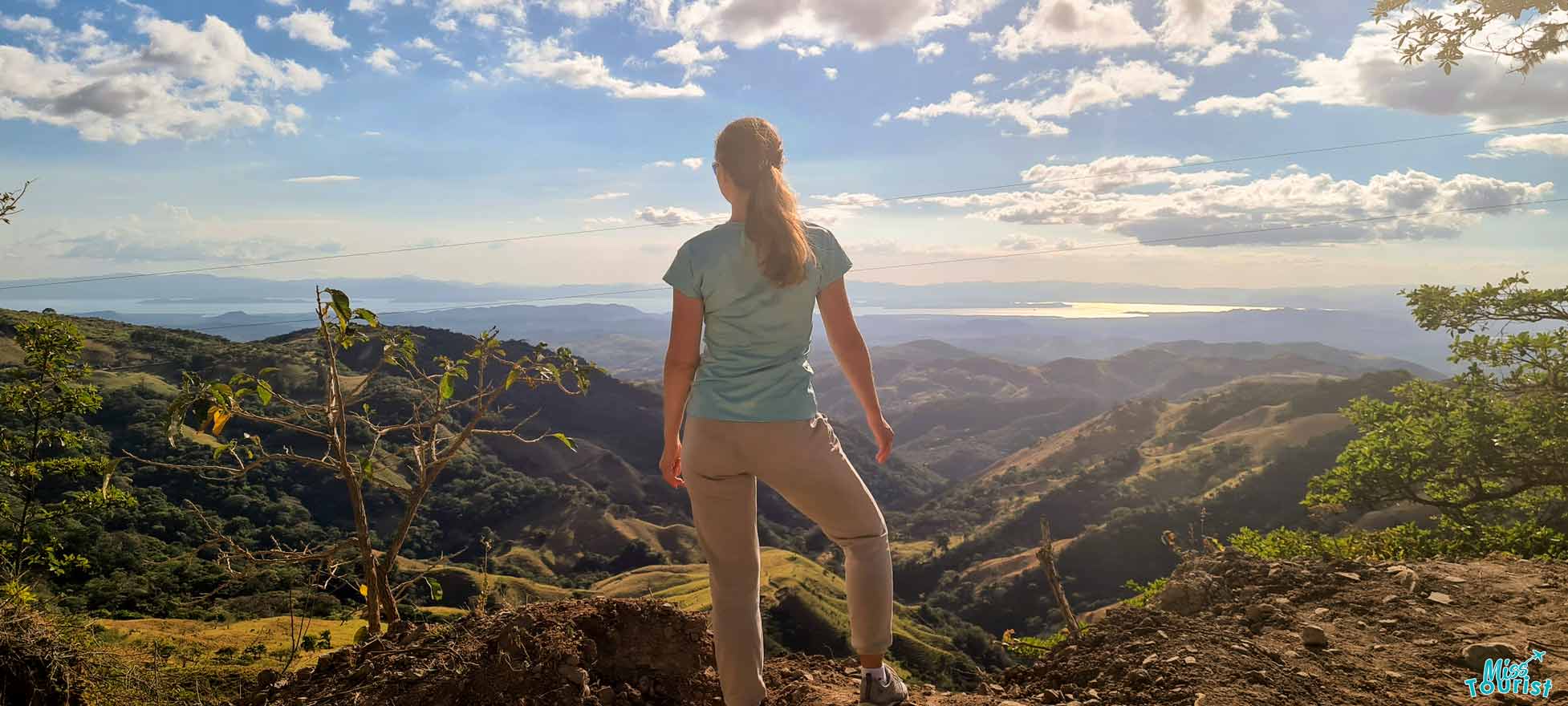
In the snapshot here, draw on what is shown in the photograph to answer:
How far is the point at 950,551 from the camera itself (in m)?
99.1

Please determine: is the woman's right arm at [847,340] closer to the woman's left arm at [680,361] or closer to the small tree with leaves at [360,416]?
the woman's left arm at [680,361]

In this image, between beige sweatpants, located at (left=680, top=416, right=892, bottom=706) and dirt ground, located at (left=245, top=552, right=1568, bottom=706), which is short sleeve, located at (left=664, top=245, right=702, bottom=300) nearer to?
beige sweatpants, located at (left=680, top=416, right=892, bottom=706)

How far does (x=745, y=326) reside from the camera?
2.71 m

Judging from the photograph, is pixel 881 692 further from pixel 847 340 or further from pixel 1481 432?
pixel 1481 432

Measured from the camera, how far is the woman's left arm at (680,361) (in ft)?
8.81

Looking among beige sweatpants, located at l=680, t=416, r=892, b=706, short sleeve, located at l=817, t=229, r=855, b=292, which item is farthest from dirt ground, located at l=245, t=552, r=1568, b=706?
short sleeve, located at l=817, t=229, r=855, b=292

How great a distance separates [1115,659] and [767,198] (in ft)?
9.62

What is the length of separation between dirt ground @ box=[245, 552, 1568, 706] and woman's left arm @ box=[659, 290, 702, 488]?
141 centimetres

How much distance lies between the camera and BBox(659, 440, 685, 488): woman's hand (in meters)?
2.82

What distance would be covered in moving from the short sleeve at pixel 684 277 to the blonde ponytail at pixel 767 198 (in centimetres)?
22

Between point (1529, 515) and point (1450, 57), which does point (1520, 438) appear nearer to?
point (1529, 515)

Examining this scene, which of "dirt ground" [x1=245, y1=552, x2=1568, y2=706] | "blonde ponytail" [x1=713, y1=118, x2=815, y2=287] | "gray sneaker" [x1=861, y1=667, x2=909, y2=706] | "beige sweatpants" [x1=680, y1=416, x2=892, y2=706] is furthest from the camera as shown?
"dirt ground" [x1=245, y1=552, x2=1568, y2=706]

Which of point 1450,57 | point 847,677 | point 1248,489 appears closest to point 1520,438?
point 1450,57

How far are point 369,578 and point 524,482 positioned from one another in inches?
4115
